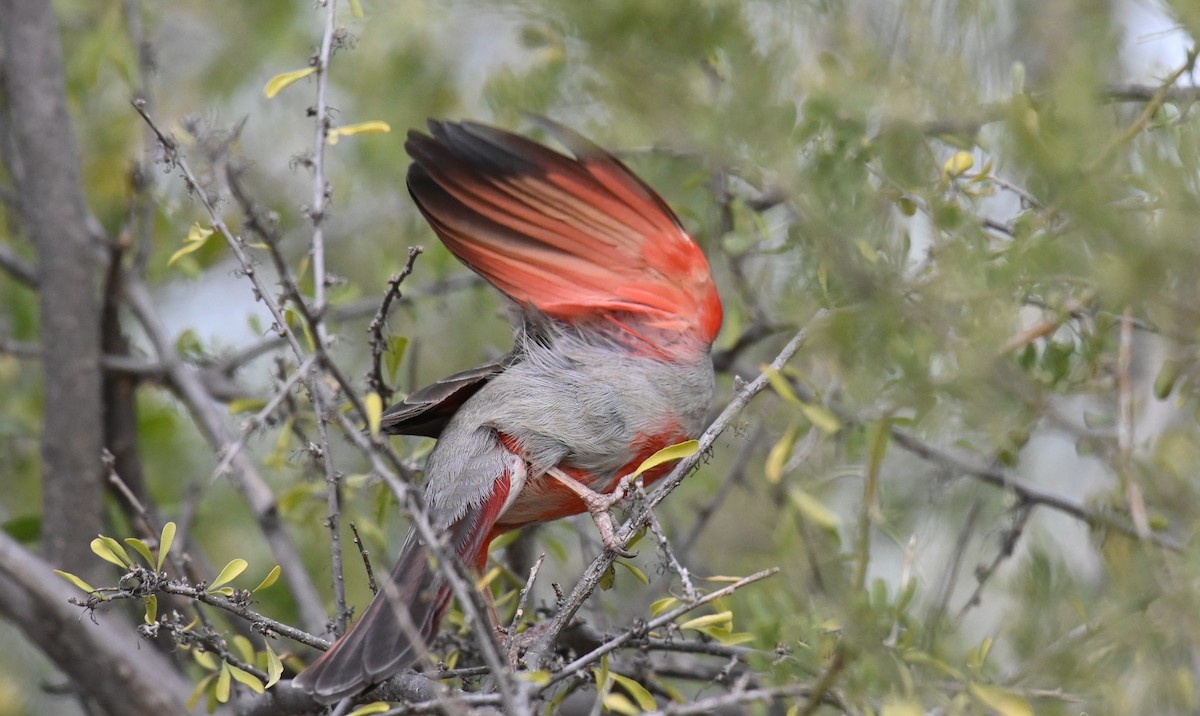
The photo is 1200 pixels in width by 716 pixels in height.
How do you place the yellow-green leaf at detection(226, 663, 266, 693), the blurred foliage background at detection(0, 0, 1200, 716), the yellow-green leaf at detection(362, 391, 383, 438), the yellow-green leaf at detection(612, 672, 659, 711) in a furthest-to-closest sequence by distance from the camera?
the yellow-green leaf at detection(226, 663, 266, 693) → the yellow-green leaf at detection(612, 672, 659, 711) → the blurred foliage background at detection(0, 0, 1200, 716) → the yellow-green leaf at detection(362, 391, 383, 438)

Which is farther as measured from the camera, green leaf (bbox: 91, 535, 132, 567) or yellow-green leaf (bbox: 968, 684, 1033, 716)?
green leaf (bbox: 91, 535, 132, 567)

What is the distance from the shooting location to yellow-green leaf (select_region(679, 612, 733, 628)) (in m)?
2.39

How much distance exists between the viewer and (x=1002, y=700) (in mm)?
2107

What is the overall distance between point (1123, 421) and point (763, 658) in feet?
3.10

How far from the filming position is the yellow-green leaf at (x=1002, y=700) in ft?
6.82

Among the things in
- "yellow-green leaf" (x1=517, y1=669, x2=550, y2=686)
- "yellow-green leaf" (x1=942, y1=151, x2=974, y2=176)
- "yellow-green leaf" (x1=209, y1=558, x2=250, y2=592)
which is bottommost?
"yellow-green leaf" (x1=517, y1=669, x2=550, y2=686)

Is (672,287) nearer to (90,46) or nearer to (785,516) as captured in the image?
(785,516)

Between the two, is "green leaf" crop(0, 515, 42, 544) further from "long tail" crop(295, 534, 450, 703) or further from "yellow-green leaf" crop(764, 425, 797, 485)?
"yellow-green leaf" crop(764, 425, 797, 485)

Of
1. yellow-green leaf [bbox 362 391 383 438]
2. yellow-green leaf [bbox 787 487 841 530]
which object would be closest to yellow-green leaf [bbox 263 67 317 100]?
yellow-green leaf [bbox 362 391 383 438]

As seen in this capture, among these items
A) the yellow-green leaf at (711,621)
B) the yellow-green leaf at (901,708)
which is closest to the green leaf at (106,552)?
the yellow-green leaf at (711,621)

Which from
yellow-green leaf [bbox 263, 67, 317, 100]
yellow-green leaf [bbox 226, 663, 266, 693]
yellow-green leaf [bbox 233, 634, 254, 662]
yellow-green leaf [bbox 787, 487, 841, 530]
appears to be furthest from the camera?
yellow-green leaf [bbox 787, 487, 841, 530]

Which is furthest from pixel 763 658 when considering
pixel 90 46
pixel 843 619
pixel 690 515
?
pixel 90 46

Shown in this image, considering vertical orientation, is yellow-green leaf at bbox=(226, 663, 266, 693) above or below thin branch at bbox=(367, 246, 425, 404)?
below

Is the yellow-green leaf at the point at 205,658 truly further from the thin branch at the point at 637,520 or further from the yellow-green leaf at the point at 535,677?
the yellow-green leaf at the point at 535,677
